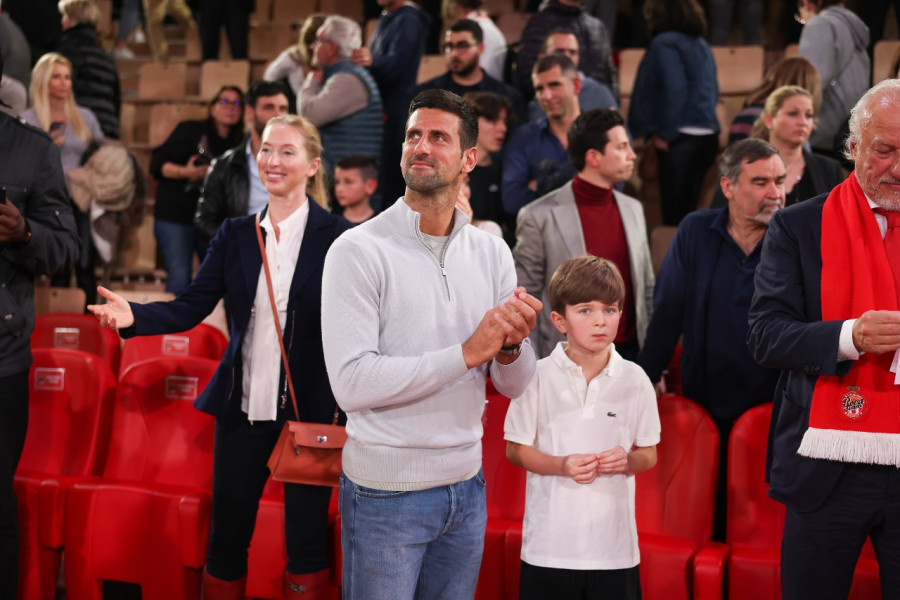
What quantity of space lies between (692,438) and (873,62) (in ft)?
11.6

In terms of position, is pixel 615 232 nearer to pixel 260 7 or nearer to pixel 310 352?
pixel 310 352

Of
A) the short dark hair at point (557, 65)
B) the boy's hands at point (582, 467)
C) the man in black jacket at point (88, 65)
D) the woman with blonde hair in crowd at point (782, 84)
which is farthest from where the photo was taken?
the man in black jacket at point (88, 65)

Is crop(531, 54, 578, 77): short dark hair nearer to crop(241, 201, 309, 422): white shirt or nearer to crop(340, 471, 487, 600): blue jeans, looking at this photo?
crop(241, 201, 309, 422): white shirt

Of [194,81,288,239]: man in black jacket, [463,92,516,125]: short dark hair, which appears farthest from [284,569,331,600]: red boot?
[463,92,516,125]: short dark hair

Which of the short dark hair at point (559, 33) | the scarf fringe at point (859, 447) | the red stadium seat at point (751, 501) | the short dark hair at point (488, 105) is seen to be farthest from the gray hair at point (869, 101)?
the short dark hair at point (559, 33)

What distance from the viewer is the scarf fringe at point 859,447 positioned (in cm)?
200

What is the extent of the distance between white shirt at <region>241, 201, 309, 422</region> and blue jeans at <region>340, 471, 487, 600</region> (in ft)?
2.21

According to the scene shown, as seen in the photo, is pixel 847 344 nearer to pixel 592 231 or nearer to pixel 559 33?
pixel 592 231

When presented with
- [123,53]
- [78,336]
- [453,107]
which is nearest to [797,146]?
[453,107]

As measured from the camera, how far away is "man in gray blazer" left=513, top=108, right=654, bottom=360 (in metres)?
3.39

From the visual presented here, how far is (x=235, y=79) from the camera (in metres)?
7.18

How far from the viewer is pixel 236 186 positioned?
13.9 feet

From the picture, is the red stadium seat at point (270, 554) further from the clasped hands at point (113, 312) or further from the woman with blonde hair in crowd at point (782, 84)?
the woman with blonde hair in crowd at point (782, 84)

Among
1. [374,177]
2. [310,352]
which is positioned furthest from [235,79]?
[310,352]
